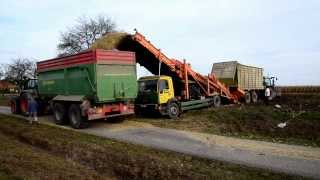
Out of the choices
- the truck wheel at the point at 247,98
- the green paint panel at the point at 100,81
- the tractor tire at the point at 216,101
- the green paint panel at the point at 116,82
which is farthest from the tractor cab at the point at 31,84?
the truck wheel at the point at 247,98

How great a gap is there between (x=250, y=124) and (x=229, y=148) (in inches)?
256

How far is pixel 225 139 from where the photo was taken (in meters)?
13.2

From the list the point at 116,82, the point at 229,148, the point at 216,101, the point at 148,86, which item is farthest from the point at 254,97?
the point at 229,148

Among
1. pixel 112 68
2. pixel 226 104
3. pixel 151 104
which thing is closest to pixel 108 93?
pixel 112 68

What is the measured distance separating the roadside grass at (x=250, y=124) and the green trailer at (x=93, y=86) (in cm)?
209

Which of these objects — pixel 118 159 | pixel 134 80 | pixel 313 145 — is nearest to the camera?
pixel 118 159

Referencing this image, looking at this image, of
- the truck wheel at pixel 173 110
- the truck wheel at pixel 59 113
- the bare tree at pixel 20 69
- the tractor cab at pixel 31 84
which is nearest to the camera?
the truck wheel at pixel 59 113

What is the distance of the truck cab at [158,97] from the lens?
19328 mm

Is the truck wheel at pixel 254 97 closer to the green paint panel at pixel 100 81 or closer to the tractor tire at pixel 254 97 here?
the tractor tire at pixel 254 97

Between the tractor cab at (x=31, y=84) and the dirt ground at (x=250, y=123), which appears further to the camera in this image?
the tractor cab at (x=31, y=84)

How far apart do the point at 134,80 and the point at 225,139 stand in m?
→ 5.92

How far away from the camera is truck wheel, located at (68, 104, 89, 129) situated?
17.0 m

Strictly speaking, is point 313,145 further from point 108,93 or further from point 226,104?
point 226,104

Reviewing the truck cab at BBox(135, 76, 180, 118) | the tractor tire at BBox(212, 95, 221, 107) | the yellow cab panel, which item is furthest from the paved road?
the tractor tire at BBox(212, 95, 221, 107)
